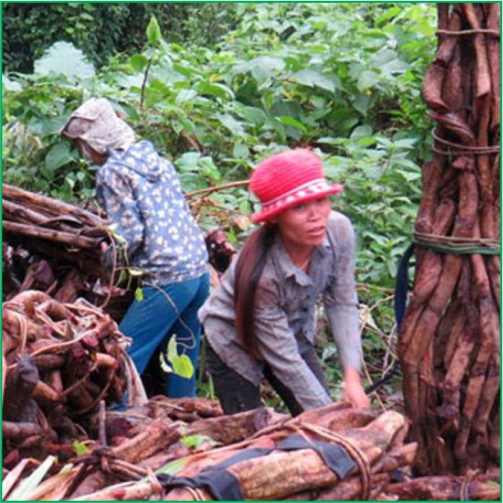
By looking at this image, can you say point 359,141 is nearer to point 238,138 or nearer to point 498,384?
point 238,138

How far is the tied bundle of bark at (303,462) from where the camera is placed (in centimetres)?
182

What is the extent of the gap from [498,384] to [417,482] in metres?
0.41

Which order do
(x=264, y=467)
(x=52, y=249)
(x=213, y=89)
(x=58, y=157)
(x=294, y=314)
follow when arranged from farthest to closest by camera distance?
(x=213, y=89), (x=58, y=157), (x=52, y=249), (x=294, y=314), (x=264, y=467)

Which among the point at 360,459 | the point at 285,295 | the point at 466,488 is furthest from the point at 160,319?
the point at 360,459

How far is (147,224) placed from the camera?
431cm

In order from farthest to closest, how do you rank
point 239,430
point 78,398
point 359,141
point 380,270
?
1. point 359,141
2. point 380,270
3. point 78,398
4. point 239,430

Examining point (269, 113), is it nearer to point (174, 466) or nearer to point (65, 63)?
point (65, 63)

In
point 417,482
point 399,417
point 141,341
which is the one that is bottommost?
point 141,341

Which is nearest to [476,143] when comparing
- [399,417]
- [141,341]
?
[399,417]

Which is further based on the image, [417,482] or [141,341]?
[141,341]

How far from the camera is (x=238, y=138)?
6.09 meters

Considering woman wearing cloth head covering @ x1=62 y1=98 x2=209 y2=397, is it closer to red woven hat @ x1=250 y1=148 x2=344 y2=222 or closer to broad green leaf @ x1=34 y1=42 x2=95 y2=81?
red woven hat @ x1=250 y1=148 x2=344 y2=222

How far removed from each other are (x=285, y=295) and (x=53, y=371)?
77 centimetres

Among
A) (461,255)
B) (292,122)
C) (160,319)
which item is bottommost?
(160,319)
